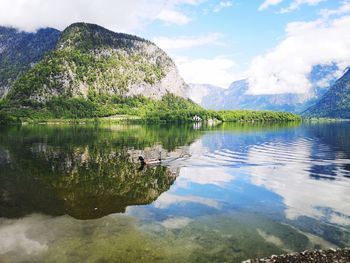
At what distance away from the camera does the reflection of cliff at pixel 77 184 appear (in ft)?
160

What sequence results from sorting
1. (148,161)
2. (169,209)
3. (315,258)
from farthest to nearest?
(148,161), (169,209), (315,258)

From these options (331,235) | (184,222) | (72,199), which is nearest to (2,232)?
(72,199)

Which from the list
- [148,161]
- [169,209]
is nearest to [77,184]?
[169,209]

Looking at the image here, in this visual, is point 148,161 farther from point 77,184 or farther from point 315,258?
point 315,258

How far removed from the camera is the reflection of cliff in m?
48.7

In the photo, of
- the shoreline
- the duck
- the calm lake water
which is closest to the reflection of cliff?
the calm lake water

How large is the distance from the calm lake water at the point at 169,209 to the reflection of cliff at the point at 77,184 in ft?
0.49

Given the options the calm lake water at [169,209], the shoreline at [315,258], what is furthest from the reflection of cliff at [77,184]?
the shoreline at [315,258]

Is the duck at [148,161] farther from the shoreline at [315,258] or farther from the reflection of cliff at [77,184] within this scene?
the shoreline at [315,258]

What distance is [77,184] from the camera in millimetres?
62031

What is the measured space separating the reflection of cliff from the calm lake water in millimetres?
150

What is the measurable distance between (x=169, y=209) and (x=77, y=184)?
20.7 metres

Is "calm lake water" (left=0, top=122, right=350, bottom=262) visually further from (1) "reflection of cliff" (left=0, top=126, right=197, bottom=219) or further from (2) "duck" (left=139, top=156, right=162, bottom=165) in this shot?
(2) "duck" (left=139, top=156, right=162, bottom=165)

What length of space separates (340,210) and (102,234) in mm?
→ 28866
